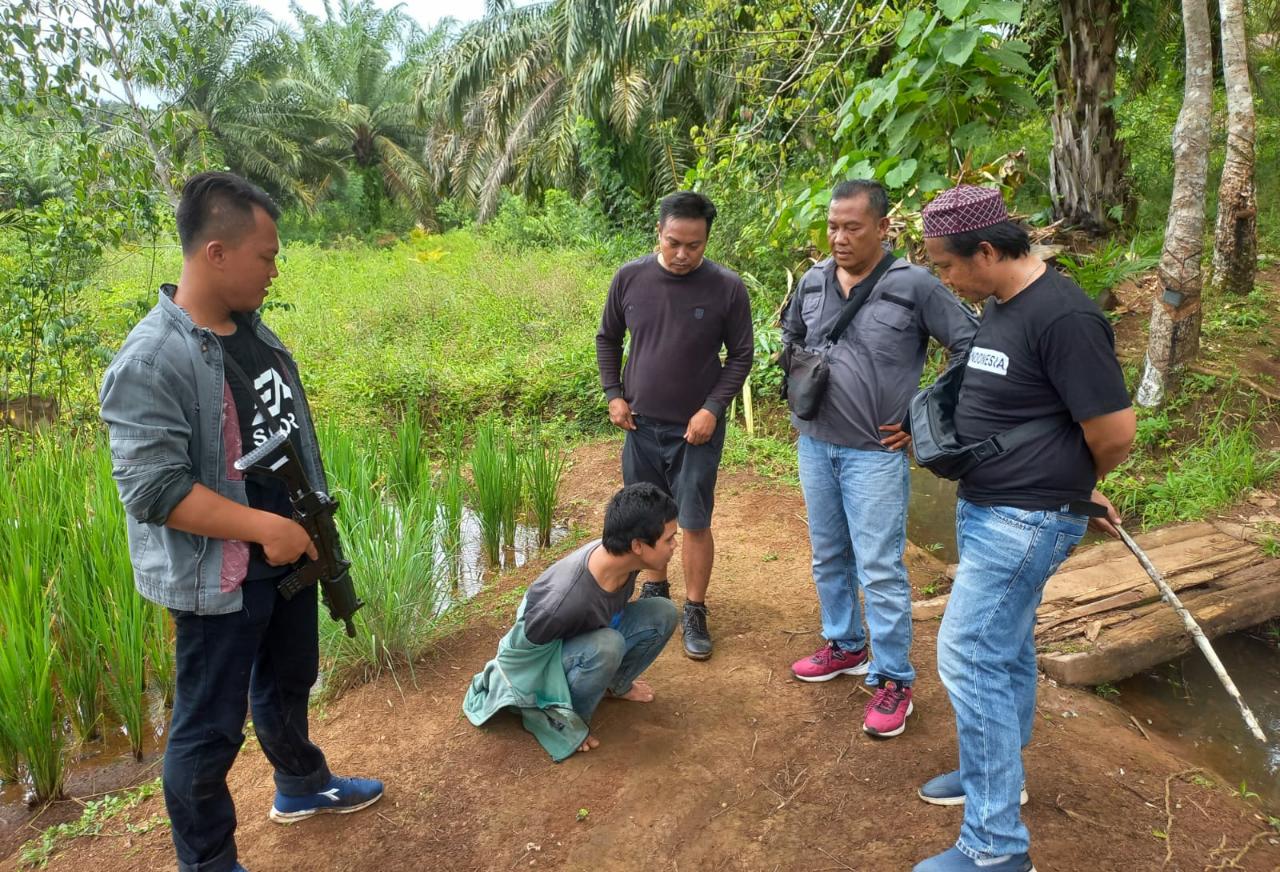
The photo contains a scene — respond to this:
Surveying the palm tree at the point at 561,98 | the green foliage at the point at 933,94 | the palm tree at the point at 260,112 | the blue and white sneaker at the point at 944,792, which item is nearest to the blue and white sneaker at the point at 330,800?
the blue and white sneaker at the point at 944,792

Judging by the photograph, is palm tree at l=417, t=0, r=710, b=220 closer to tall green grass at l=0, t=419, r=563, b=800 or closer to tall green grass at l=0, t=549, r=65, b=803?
tall green grass at l=0, t=419, r=563, b=800

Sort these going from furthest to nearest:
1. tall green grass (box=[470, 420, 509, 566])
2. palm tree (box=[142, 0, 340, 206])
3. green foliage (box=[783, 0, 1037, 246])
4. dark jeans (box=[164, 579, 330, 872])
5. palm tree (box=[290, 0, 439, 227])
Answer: palm tree (box=[290, 0, 439, 227]) < palm tree (box=[142, 0, 340, 206]) < tall green grass (box=[470, 420, 509, 566]) < green foliage (box=[783, 0, 1037, 246]) < dark jeans (box=[164, 579, 330, 872])

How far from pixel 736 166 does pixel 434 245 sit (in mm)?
12185

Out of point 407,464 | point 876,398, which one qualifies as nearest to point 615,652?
point 876,398

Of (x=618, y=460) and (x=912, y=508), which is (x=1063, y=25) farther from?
(x=618, y=460)

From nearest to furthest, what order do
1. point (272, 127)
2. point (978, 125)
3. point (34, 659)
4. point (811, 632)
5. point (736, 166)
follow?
point (34, 659) < point (811, 632) < point (978, 125) < point (736, 166) < point (272, 127)

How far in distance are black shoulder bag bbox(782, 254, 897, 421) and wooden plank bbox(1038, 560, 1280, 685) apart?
1.49 meters

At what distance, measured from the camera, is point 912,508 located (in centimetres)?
545

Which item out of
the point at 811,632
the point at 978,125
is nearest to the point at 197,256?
the point at 811,632

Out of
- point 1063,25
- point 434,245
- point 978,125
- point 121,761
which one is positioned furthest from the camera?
point 434,245

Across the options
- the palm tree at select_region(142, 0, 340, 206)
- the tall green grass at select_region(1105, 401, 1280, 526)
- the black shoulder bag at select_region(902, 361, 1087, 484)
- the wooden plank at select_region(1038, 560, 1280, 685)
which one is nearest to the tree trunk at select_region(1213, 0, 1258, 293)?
the tall green grass at select_region(1105, 401, 1280, 526)

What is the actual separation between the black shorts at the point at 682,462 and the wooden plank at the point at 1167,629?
1.48 metres

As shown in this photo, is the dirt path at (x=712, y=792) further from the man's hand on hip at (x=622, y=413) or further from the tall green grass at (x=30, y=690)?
the man's hand on hip at (x=622, y=413)

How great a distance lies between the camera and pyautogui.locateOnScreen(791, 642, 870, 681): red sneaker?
3131mm
